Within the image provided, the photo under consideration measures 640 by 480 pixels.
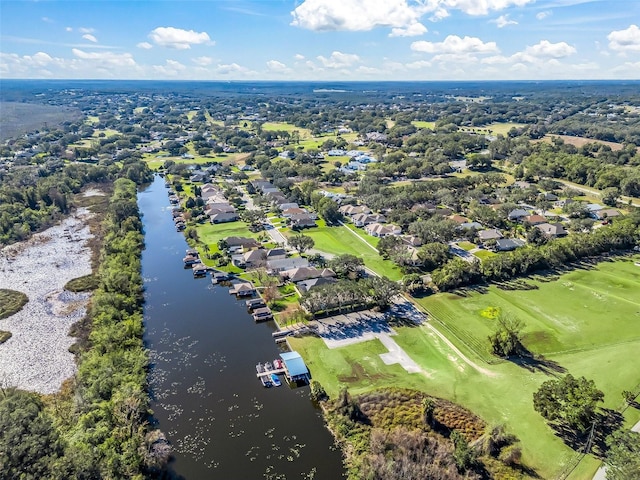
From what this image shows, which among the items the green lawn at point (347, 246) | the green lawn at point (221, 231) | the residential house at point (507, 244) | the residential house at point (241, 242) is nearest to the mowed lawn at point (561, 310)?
the green lawn at point (347, 246)

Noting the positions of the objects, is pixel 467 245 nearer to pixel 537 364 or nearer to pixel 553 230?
pixel 553 230

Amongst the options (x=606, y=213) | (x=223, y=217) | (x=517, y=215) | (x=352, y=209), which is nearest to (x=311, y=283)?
(x=352, y=209)

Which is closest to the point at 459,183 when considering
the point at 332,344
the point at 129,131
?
the point at 332,344

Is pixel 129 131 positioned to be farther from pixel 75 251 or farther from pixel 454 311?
pixel 454 311

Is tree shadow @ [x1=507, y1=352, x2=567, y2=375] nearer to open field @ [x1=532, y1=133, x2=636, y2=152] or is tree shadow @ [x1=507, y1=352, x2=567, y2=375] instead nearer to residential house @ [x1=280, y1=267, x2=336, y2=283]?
residential house @ [x1=280, y1=267, x2=336, y2=283]

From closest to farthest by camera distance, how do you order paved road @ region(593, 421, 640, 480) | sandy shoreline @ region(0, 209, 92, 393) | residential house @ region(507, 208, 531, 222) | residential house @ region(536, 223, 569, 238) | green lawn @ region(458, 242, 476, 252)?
1. paved road @ region(593, 421, 640, 480)
2. sandy shoreline @ region(0, 209, 92, 393)
3. green lawn @ region(458, 242, 476, 252)
4. residential house @ region(536, 223, 569, 238)
5. residential house @ region(507, 208, 531, 222)

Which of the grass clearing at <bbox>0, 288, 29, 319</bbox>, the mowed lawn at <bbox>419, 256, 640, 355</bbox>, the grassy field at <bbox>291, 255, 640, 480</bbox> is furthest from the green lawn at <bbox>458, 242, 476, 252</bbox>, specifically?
the grass clearing at <bbox>0, 288, 29, 319</bbox>
